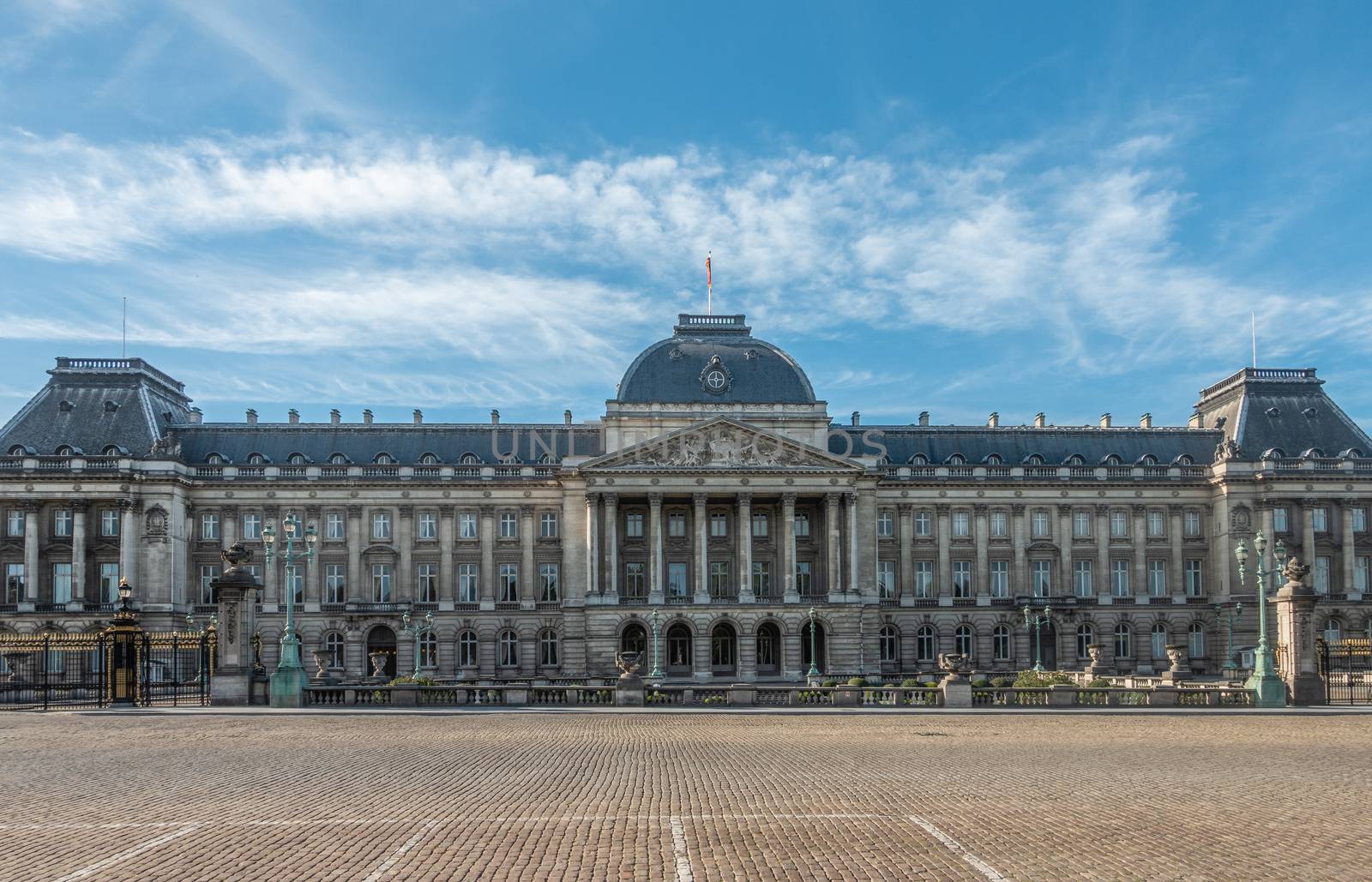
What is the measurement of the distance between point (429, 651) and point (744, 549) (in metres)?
21.5

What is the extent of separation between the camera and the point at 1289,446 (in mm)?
86438

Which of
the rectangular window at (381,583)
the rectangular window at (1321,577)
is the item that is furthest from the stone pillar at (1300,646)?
the rectangular window at (381,583)

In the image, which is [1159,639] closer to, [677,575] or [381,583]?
[677,575]

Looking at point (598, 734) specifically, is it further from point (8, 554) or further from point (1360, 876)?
point (8, 554)

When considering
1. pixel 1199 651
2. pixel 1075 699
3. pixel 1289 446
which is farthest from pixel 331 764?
pixel 1289 446

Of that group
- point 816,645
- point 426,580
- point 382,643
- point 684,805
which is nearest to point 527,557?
point 426,580

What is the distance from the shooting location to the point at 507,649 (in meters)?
83.1

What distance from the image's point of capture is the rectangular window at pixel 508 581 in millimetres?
84312

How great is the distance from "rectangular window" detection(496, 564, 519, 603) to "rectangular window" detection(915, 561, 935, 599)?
88.0 ft

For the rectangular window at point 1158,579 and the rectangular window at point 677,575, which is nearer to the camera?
Answer: the rectangular window at point 677,575

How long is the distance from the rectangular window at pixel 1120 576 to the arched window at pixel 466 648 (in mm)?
43034

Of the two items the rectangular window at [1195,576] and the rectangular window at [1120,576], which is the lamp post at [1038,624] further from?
the rectangular window at [1195,576]

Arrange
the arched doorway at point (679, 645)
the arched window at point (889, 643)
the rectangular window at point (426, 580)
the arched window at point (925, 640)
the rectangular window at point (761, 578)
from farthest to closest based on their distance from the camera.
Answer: the arched window at point (925, 640) < the rectangular window at point (426, 580) < the arched window at point (889, 643) < the rectangular window at point (761, 578) < the arched doorway at point (679, 645)

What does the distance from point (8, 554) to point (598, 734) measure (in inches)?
2374
